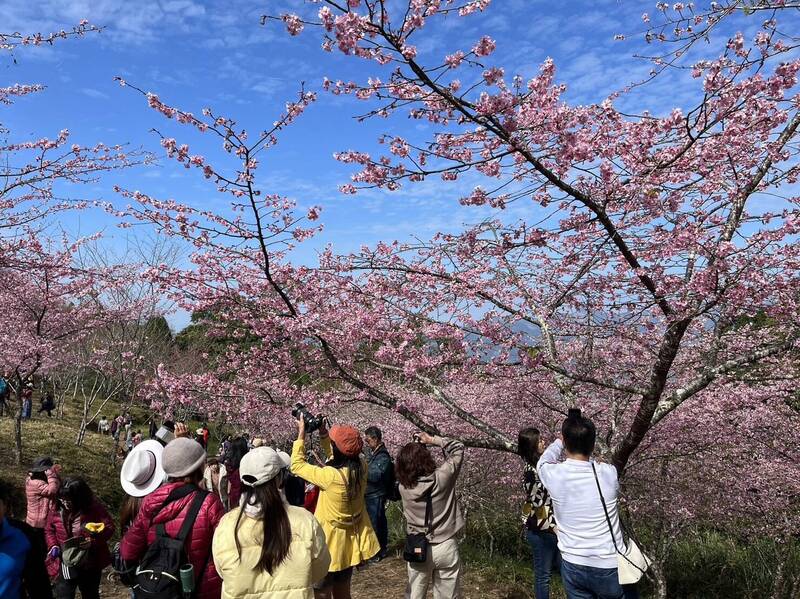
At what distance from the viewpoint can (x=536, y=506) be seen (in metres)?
4.13

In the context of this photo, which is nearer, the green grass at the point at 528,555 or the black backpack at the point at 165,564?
the black backpack at the point at 165,564

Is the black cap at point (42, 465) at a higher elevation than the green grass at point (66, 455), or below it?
higher

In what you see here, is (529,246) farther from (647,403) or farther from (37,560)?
(37,560)

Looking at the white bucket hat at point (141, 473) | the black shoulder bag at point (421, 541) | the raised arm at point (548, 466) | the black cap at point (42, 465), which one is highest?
the raised arm at point (548, 466)

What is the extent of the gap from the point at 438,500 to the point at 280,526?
70.3 inches

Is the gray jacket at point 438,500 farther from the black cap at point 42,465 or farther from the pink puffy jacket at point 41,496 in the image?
the black cap at point 42,465

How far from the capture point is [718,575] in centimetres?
766

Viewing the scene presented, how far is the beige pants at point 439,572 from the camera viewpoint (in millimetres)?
3645

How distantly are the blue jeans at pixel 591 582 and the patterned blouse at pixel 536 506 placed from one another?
4.34 feet

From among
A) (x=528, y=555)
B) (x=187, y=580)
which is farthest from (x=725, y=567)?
(x=187, y=580)

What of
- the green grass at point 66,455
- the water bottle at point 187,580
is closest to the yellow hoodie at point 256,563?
the water bottle at point 187,580

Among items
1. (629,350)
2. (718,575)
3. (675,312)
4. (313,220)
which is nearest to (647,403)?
(675,312)

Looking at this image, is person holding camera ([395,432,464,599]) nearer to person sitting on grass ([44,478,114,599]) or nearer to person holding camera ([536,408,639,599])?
person holding camera ([536,408,639,599])

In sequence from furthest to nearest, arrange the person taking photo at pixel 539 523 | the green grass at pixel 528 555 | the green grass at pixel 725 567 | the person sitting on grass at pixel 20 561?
the green grass at pixel 725 567, the green grass at pixel 528 555, the person taking photo at pixel 539 523, the person sitting on grass at pixel 20 561
